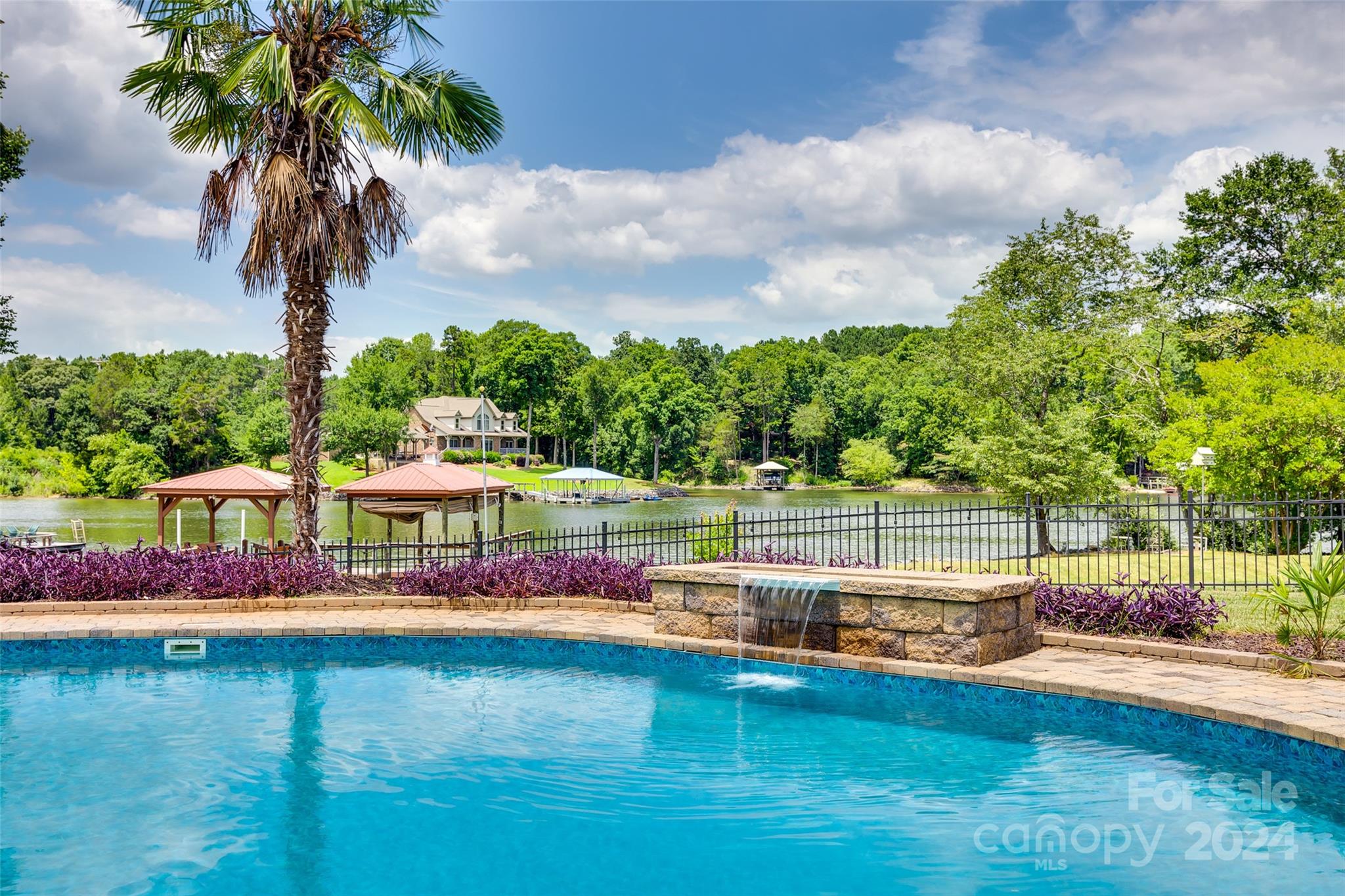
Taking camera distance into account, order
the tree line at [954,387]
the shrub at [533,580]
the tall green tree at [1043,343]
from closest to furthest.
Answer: the shrub at [533,580]
the tree line at [954,387]
the tall green tree at [1043,343]

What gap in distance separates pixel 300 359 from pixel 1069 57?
1769 centimetres

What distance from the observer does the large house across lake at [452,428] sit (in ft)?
263

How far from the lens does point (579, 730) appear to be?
23.0ft

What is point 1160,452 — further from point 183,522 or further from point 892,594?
point 183,522

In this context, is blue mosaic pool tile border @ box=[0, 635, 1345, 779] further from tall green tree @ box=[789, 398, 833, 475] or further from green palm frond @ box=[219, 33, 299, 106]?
tall green tree @ box=[789, 398, 833, 475]

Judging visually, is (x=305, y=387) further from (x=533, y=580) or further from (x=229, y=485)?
(x=229, y=485)

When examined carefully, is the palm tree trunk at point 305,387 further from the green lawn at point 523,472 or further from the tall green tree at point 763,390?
the tall green tree at point 763,390

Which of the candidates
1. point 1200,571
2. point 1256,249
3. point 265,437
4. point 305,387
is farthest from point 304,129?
point 265,437

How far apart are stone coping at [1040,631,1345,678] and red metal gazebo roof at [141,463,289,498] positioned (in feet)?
43.3

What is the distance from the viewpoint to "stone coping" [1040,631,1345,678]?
7480 millimetres

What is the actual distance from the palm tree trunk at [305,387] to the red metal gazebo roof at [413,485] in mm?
2467

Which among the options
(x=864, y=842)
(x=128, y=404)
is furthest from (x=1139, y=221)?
(x=128, y=404)

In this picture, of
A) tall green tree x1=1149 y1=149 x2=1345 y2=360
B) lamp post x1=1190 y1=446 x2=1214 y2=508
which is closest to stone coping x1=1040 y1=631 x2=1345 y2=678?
lamp post x1=1190 y1=446 x2=1214 y2=508

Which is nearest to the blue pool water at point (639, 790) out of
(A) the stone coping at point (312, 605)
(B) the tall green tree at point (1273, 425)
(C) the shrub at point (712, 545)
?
(A) the stone coping at point (312, 605)
